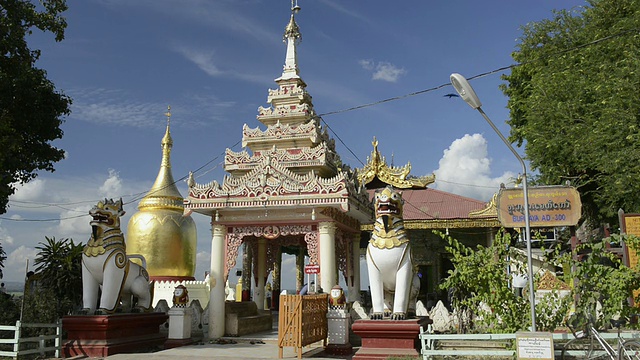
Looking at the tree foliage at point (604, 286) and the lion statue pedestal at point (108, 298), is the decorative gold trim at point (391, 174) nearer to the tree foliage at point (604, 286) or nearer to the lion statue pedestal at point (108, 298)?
the lion statue pedestal at point (108, 298)

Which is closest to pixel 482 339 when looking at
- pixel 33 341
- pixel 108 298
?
pixel 108 298

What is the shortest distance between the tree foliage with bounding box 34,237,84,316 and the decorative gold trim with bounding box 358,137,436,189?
13.7 metres

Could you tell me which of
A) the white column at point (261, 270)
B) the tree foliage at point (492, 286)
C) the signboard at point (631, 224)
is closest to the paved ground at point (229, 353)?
the tree foliage at point (492, 286)

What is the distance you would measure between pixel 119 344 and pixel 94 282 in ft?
5.04

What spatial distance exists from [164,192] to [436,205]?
12541 mm

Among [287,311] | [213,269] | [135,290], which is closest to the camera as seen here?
[287,311]

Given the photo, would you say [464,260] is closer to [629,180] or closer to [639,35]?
[629,180]

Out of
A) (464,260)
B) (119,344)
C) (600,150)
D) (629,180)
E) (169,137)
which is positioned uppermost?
(169,137)

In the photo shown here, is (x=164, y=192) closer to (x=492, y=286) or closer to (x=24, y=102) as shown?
(x=24, y=102)

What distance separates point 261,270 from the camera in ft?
57.8

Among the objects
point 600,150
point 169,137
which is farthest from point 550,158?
point 169,137

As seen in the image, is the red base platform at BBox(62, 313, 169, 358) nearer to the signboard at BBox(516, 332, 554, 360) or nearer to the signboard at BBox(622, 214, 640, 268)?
the signboard at BBox(516, 332, 554, 360)

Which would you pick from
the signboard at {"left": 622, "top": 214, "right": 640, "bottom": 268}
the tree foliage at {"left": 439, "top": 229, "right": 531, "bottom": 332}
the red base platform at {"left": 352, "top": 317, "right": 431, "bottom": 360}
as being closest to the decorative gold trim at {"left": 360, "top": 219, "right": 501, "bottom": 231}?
the signboard at {"left": 622, "top": 214, "right": 640, "bottom": 268}

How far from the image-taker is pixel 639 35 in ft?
52.4
